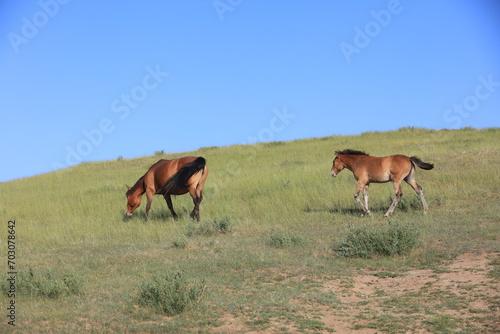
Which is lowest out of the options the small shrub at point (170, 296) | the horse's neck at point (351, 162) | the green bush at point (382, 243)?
the small shrub at point (170, 296)

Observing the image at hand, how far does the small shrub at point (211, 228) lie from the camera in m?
13.4

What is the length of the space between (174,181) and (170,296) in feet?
26.8

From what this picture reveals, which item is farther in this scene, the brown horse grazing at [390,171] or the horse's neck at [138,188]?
the horse's neck at [138,188]

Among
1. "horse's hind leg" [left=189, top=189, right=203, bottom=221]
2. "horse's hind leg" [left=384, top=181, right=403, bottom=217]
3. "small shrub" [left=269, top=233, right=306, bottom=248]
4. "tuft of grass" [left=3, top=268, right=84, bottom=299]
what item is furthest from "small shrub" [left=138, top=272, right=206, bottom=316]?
"horse's hind leg" [left=384, top=181, right=403, bottom=217]

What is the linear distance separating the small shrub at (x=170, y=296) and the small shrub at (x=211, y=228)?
5.97 metres

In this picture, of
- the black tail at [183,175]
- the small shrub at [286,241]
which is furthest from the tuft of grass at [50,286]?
the black tail at [183,175]

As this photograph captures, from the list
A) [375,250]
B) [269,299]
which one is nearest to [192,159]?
[375,250]

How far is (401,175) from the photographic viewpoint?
14281mm

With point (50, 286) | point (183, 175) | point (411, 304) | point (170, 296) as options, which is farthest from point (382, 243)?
point (183, 175)

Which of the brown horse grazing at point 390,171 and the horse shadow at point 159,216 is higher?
the brown horse grazing at point 390,171

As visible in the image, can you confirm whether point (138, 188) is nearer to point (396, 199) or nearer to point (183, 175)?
point (183, 175)

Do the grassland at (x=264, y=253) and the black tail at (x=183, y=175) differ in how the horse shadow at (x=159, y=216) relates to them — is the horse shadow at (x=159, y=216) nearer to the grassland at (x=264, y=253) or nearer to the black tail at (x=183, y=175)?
the grassland at (x=264, y=253)

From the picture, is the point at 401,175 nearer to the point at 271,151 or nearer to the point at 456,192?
the point at 456,192

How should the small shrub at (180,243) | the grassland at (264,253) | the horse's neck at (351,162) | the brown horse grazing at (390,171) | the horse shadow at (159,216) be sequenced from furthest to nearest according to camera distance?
the horse shadow at (159,216)
the horse's neck at (351,162)
the brown horse grazing at (390,171)
the small shrub at (180,243)
the grassland at (264,253)
